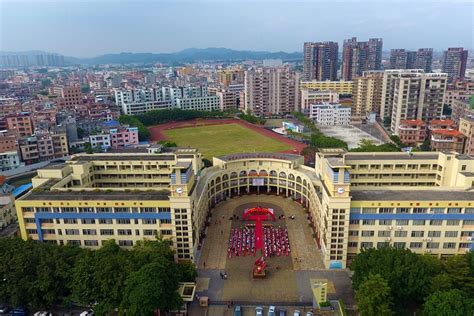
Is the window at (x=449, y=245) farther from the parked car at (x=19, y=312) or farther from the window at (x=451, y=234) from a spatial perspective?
the parked car at (x=19, y=312)

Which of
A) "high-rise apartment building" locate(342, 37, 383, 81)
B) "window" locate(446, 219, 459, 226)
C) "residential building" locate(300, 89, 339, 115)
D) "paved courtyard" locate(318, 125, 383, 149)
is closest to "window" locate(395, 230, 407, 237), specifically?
"window" locate(446, 219, 459, 226)

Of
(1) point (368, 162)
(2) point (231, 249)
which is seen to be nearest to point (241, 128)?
(1) point (368, 162)

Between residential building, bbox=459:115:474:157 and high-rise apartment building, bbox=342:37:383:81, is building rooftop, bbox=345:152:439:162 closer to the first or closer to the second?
residential building, bbox=459:115:474:157

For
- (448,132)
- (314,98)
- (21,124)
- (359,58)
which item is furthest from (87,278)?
(359,58)

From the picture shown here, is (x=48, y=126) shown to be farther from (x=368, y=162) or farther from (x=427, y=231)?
(x=427, y=231)

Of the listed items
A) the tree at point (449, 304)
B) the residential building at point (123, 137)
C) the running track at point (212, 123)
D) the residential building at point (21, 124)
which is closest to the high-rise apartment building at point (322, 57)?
the running track at point (212, 123)
